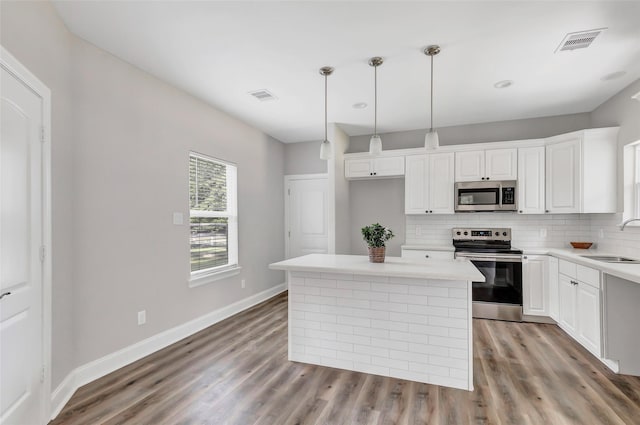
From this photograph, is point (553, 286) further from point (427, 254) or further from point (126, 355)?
point (126, 355)

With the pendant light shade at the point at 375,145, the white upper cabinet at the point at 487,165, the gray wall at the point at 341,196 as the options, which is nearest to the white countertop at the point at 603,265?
the white upper cabinet at the point at 487,165

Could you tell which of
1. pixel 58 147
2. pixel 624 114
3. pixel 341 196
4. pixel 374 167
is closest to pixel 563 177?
pixel 624 114

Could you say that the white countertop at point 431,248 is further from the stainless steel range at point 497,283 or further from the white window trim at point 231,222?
the white window trim at point 231,222

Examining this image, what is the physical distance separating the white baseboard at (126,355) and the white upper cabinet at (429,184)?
2957mm

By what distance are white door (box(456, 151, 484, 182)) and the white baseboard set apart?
363 centimetres

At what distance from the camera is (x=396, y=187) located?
508cm

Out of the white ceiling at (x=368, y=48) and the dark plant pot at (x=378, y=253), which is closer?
the white ceiling at (x=368, y=48)

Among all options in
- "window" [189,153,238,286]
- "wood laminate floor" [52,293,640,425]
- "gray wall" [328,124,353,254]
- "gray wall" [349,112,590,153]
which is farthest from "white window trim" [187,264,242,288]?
"gray wall" [349,112,590,153]

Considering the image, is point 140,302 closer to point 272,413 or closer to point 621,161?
point 272,413

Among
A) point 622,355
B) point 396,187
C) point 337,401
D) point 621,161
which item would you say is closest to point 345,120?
point 396,187

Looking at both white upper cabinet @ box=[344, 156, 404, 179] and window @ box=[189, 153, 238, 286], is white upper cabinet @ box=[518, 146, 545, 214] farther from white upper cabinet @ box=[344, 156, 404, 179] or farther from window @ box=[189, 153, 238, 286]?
window @ box=[189, 153, 238, 286]

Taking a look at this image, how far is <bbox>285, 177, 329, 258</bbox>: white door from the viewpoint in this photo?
547cm

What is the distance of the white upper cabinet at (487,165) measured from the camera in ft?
13.7

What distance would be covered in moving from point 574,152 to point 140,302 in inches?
200
